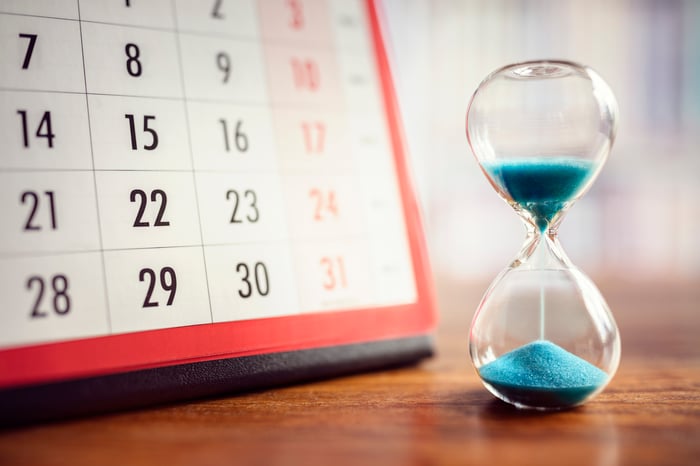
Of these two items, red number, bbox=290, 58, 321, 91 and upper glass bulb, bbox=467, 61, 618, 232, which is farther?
red number, bbox=290, 58, 321, 91

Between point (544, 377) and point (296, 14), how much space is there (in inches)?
18.0

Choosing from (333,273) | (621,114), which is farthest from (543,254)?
(621,114)

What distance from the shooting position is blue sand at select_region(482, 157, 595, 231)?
55cm

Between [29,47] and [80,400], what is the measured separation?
0.95 feet

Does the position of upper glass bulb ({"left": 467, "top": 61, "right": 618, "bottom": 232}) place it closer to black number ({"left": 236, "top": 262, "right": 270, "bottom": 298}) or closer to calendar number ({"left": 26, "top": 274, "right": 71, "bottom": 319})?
black number ({"left": 236, "top": 262, "right": 270, "bottom": 298})

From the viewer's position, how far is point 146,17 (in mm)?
629

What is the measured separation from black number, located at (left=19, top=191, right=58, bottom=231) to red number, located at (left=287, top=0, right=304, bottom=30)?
33 cm

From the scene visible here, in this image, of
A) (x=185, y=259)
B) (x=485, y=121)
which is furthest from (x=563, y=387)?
(x=185, y=259)

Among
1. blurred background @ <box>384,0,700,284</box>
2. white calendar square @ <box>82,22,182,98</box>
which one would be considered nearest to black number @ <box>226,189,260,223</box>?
white calendar square @ <box>82,22,182,98</box>

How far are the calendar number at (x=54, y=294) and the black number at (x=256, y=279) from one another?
0.51 feet

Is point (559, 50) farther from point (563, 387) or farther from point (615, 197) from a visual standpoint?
point (563, 387)

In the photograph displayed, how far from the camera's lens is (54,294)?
0.53 meters

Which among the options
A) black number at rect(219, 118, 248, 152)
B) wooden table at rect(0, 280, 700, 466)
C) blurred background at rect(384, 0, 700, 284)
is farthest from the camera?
blurred background at rect(384, 0, 700, 284)

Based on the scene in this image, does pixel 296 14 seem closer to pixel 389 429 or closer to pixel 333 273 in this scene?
pixel 333 273
